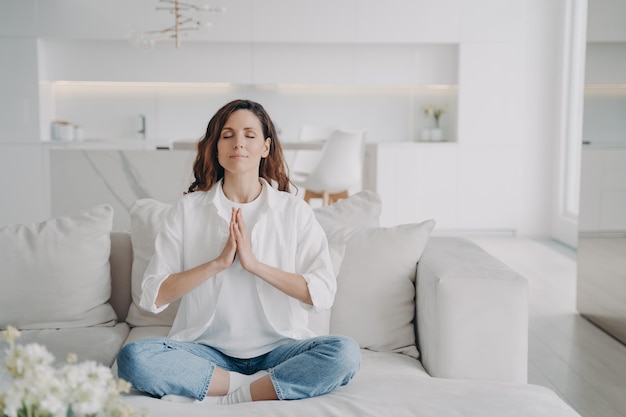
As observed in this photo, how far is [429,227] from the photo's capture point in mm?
2592

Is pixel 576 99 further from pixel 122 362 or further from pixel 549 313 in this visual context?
pixel 122 362

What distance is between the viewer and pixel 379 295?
2.50m

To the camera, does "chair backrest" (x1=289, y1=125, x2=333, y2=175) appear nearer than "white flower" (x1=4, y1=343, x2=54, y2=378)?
No

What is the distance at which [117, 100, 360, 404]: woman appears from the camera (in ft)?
6.79

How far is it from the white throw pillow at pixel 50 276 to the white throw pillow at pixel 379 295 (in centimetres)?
80

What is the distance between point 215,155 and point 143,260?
0.50m

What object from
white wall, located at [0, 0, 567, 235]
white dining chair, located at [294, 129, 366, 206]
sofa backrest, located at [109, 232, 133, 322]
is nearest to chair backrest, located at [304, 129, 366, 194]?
white dining chair, located at [294, 129, 366, 206]

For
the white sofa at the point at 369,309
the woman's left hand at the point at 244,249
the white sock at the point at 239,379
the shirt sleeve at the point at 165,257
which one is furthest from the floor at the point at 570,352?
the shirt sleeve at the point at 165,257

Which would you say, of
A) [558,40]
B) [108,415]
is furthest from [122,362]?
[558,40]

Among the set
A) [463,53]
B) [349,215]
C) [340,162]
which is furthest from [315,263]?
[463,53]

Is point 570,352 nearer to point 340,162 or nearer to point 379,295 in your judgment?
point 379,295

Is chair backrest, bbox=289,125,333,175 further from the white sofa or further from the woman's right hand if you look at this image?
the woman's right hand

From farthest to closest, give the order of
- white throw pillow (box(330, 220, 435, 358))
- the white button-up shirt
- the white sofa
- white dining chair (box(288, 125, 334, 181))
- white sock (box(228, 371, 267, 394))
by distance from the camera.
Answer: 1. white dining chair (box(288, 125, 334, 181))
2. white throw pillow (box(330, 220, 435, 358))
3. the white button-up shirt
4. white sock (box(228, 371, 267, 394))
5. the white sofa

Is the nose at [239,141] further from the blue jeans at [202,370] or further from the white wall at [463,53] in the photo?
the white wall at [463,53]
